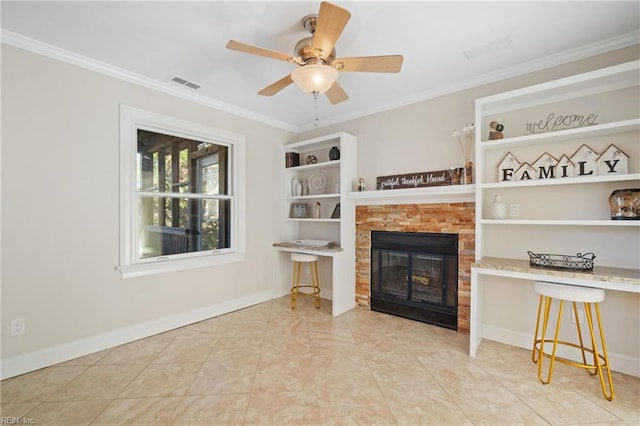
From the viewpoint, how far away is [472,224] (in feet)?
9.87

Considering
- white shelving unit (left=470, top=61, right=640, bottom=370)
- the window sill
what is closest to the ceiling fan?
white shelving unit (left=470, top=61, right=640, bottom=370)

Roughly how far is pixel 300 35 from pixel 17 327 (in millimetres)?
3156

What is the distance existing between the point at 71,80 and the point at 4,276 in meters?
1.68

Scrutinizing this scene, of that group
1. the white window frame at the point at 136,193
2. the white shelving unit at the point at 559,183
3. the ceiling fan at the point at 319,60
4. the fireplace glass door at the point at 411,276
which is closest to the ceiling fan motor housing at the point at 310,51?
the ceiling fan at the point at 319,60

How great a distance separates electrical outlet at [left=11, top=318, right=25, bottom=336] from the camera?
227 cm

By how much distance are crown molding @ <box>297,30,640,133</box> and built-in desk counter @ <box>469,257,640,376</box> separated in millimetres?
1745

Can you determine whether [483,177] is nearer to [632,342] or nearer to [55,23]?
[632,342]

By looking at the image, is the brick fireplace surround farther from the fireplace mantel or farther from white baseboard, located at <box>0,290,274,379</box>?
white baseboard, located at <box>0,290,274,379</box>

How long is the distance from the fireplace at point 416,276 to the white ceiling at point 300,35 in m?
1.72

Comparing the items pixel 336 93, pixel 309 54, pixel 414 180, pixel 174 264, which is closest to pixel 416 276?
pixel 414 180

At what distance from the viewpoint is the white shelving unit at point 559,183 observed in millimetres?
2232

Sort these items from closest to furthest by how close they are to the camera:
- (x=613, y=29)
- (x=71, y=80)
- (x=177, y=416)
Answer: (x=177, y=416), (x=613, y=29), (x=71, y=80)

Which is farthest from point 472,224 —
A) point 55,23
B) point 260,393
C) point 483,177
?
point 55,23

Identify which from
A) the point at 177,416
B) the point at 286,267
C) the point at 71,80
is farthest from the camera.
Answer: the point at 286,267
